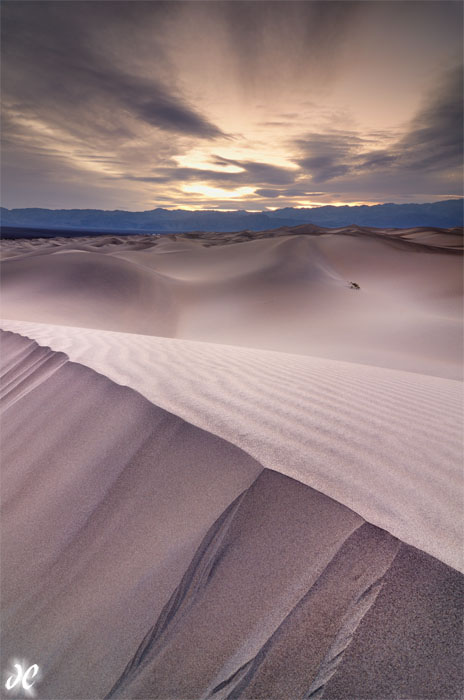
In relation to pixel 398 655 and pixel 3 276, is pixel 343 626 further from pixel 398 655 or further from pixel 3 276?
pixel 3 276

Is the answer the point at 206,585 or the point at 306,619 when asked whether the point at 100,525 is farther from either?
the point at 306,619

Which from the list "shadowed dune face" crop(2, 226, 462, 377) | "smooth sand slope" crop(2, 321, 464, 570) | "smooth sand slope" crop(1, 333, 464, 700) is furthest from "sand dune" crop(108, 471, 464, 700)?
"shadowed dune face" crop(2, 226, 462, 377)

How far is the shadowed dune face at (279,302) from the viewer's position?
8836mm

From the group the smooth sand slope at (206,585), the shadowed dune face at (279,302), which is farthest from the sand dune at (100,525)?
the shadowed dune face at (279,302)

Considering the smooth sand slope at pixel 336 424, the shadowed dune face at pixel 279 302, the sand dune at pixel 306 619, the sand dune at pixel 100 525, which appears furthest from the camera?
the shadowed dune face at pixel 279 302

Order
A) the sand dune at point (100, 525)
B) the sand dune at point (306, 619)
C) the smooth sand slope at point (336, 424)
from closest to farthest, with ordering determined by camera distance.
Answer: the sand dune at point (306, 619)
the sand dune at point (100, 525)
the smooth sand slope at point (336, 424)

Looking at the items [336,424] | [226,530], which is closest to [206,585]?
[226,530]

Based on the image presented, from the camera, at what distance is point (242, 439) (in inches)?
68.0

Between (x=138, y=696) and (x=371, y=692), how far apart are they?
26.4 inches

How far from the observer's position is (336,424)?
2.04 metres

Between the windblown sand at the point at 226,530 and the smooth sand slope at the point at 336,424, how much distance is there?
1 centimetres

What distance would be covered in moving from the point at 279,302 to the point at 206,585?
41.5 feet

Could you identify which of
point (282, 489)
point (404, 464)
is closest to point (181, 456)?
point (282, 489)

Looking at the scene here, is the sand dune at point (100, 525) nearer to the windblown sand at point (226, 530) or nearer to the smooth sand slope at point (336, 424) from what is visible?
the windblown sand at point (226, 530)
